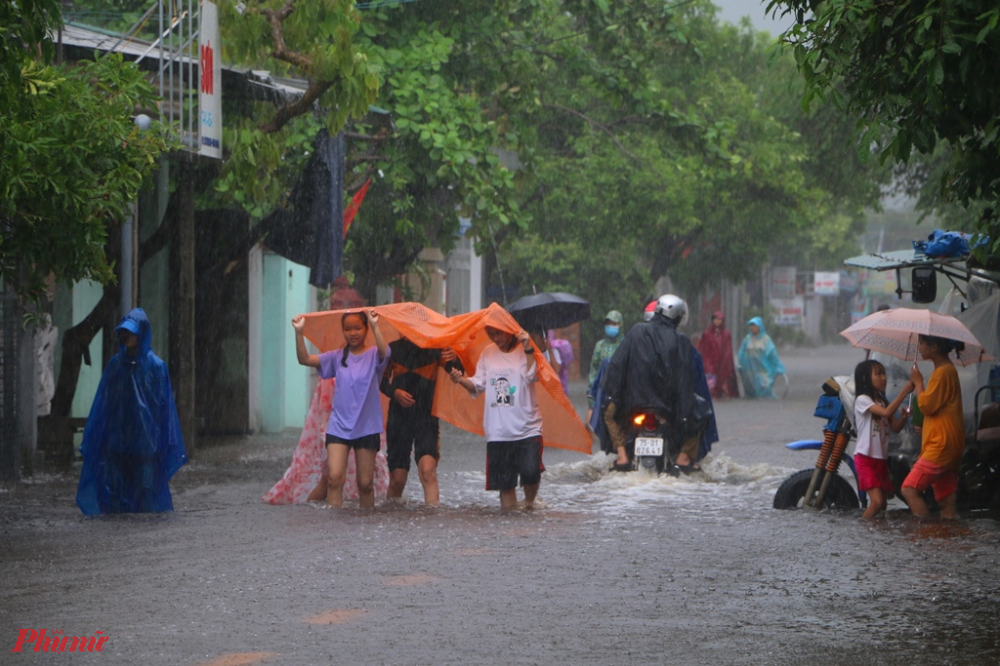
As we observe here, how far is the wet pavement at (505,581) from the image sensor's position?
20.1 feet

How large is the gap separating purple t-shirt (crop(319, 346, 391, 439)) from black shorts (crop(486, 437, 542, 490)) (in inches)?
34.6

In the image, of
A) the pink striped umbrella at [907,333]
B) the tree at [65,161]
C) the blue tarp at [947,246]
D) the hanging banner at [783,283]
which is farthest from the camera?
the hanging banner at [783,283]

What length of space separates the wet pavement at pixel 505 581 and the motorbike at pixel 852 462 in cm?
19

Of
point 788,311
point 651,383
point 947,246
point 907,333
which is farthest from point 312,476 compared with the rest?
point 788,311

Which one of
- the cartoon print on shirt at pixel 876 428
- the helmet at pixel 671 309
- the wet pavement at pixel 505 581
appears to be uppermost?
the helmet at pixel 671 309

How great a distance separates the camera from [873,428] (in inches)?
404

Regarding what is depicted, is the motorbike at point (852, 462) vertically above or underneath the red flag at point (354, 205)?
underneath

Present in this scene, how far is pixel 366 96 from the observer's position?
1399 centimetres

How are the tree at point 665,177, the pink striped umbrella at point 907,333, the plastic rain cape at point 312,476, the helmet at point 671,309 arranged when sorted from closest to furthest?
the pink striped umbrella at point 907,333, the plastic rain cape at point 312,476, the helmet at point 671,309, the tree at point 665,177

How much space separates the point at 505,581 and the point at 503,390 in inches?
121

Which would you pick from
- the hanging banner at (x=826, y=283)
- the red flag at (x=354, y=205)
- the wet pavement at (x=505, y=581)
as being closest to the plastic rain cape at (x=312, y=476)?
the wet pavement at (x=505, y=581)

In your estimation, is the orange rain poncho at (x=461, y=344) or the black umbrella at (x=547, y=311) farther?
the black umbrella at (x=547, y=311)

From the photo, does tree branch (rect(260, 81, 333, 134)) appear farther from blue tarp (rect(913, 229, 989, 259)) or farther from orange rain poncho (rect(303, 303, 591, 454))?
blue tarp (rect(913, 229, 989, 259))

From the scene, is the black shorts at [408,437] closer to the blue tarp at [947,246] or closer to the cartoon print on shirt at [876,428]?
the cartoon print on shirt at [876,428]
